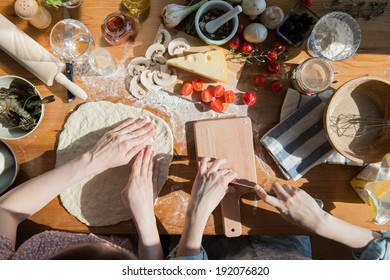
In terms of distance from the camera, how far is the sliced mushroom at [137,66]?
4.05 feet

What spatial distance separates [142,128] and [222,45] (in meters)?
0.43

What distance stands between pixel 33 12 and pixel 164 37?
18.1 inches

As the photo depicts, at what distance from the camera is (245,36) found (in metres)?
1.22

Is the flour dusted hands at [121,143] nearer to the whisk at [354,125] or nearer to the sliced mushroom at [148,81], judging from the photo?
the sliced mushroom at [148,81]

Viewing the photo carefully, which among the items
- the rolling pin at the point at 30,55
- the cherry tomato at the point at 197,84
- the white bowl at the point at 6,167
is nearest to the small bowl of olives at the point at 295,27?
the cherry tomato at the point at 197,84

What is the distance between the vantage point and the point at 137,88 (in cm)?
123

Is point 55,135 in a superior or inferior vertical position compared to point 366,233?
superior

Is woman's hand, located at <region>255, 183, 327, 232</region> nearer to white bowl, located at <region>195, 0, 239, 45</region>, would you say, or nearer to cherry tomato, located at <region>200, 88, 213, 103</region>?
cherry tomato, located at <region>200, 88, 213, 103</region>

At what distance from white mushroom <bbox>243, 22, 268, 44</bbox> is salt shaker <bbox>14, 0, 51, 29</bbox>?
73cm

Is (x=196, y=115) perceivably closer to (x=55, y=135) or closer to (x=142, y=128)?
(x=142, y=128)

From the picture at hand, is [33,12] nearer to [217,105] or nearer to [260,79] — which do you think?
[217,105]

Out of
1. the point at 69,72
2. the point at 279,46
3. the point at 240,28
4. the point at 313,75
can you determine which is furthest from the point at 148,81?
the point at 313,75

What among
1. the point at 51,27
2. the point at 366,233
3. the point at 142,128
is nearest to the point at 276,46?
the point at 142,128

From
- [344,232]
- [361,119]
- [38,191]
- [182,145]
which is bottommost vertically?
[344,232]
